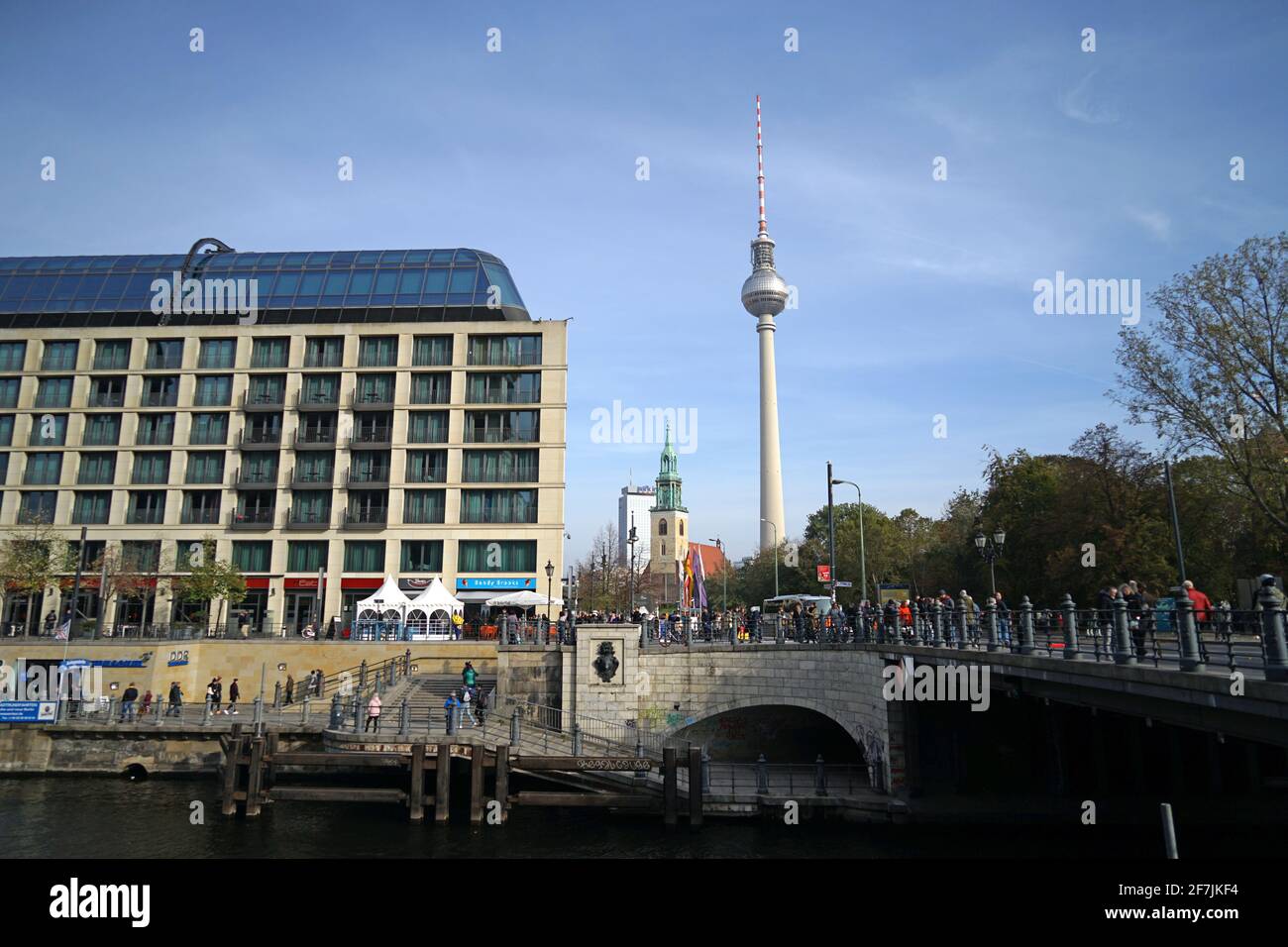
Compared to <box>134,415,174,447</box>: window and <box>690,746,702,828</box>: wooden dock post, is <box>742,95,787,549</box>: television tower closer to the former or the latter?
<box>134,415,174,447</box>: window

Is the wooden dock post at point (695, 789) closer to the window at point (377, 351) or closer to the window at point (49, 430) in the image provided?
the window at point (377, 351)

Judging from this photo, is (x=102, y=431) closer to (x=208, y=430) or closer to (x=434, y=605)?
(x=208, y=430)

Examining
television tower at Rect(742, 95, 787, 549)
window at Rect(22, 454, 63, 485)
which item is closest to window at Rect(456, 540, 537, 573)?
window at Rect(22, 454, 63, 485)

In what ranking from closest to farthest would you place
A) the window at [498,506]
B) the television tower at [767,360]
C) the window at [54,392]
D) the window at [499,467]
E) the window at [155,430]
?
the window at [498,506]
the window at [499,467]
the window at [155,430]
the window at [54,392]
the television tower at [767,360]

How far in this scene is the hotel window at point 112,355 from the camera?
181 feet

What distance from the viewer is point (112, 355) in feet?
182

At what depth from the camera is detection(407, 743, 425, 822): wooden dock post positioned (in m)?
25.5

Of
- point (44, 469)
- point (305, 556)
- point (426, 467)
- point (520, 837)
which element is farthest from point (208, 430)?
point (520, 837)

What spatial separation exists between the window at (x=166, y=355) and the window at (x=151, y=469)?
6.08 m

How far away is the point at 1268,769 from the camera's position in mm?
27094

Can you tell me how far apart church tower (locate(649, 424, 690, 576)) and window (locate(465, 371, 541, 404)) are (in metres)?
85.8

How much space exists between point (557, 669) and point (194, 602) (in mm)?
30005

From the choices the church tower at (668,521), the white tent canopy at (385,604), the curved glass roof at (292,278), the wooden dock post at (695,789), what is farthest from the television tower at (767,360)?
the wooden dock post at (695,789)
